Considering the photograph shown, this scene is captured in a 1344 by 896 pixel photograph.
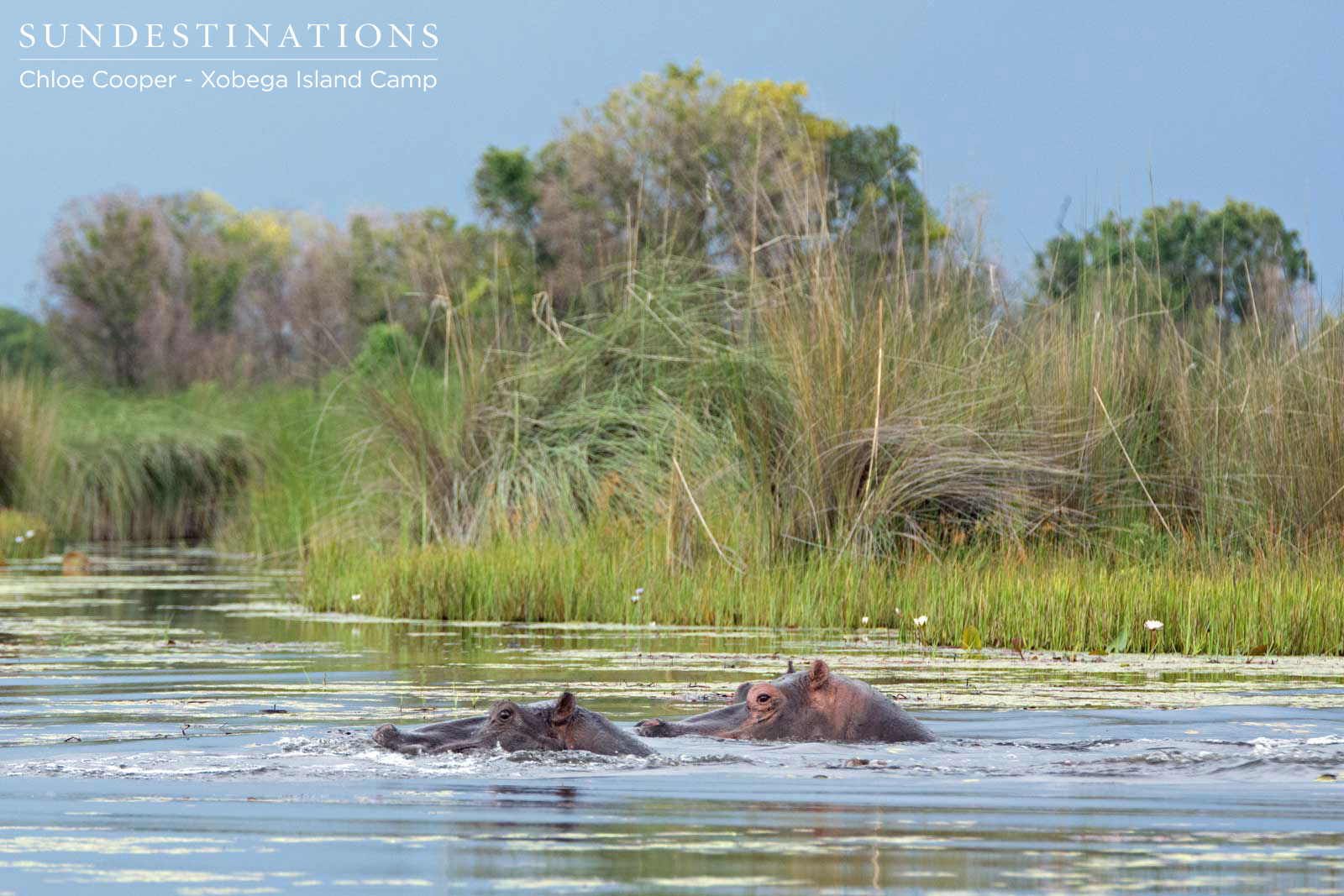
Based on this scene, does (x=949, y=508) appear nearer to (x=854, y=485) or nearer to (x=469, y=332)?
(x=854, y=485)

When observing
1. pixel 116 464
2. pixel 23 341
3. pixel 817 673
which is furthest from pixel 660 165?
pixel 23 341

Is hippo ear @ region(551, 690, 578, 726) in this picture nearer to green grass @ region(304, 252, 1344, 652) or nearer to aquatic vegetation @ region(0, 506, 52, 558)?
green grass @ region(304, 252, 1344, 652)

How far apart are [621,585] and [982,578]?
2173 mm

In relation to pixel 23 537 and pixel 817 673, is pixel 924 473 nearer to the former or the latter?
pixel 817 673

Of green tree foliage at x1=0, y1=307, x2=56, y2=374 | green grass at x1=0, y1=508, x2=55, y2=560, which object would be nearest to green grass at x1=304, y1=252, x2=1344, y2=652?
green grass at x1=0, y1=508, x2=55, y2=560

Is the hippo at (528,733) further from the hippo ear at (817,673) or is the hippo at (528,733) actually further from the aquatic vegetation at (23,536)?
the aquatic vegetation at (23,536)

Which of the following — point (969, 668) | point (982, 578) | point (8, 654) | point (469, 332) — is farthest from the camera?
point (469, 332)

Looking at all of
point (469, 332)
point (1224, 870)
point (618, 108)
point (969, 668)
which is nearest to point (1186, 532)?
point (969, 668)

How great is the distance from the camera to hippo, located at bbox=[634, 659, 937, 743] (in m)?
6.67

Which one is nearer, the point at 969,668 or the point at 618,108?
the point at 969,668

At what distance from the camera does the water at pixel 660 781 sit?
170 inches

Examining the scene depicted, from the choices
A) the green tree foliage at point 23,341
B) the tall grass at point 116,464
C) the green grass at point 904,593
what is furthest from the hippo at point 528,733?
the green tree foliage at point 23,341

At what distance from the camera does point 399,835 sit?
480 cm

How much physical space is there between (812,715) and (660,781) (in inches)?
41.0
